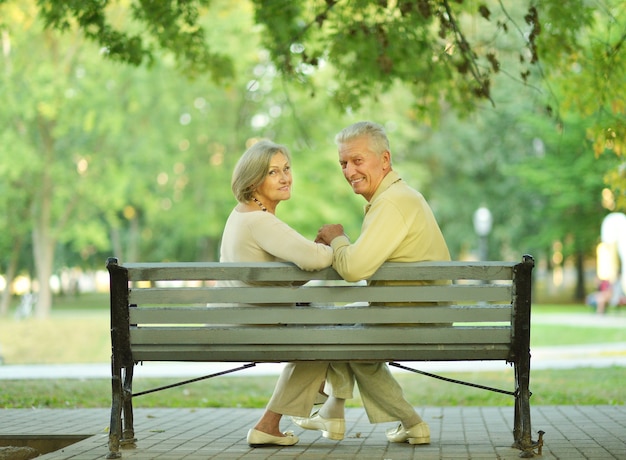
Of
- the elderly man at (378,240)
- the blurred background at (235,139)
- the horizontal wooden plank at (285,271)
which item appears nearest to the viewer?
the horizontal wooden plank at (285,271)

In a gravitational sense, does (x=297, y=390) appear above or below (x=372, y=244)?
below

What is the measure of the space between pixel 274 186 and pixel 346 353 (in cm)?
115

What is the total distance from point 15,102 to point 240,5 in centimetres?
836

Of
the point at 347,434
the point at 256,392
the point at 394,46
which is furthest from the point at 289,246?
the point at 394,46

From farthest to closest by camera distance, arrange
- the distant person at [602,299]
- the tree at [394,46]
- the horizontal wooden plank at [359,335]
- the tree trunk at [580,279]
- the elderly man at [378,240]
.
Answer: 1. the tree trunk at [580,279]
2. the distant person at [602,299]
3. the tree at [394,46]
4. the elderly man at [378,240]
5. the horizontal wooden plank at [359,335]

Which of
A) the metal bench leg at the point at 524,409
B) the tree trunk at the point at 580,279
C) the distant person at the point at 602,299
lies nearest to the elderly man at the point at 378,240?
the metal bench leg at the point at 524,409

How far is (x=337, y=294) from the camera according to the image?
5.29m

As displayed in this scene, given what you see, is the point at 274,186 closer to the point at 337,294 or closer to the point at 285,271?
the point at 285,271

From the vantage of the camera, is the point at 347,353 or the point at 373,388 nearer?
the point at 347,353

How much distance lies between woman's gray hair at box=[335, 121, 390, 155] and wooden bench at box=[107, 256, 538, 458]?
82cm

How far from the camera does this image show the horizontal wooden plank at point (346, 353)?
17.5 feet

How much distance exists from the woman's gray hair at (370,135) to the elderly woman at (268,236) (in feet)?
1.33

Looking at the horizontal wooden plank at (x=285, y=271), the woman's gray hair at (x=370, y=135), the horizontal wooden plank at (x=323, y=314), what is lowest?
the horizontal wooden plank at (x=323, y=314)

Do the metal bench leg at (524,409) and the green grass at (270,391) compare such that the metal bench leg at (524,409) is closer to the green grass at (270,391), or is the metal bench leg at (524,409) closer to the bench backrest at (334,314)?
the bench backrest at (334,314)
